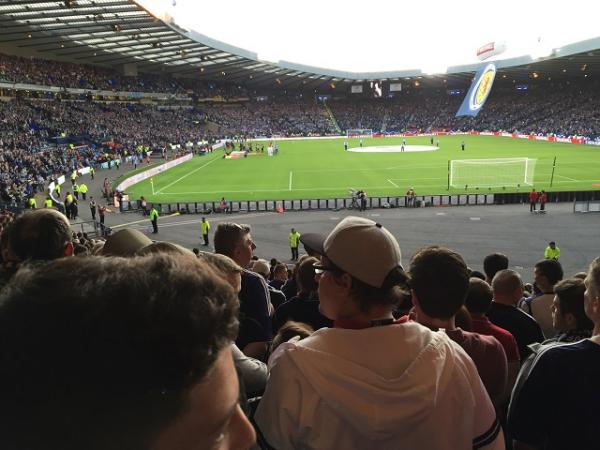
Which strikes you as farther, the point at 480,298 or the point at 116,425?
Result: the point at 480,298

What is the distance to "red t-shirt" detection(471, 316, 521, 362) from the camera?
395 centimetres

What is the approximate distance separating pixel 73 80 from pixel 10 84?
15172mm

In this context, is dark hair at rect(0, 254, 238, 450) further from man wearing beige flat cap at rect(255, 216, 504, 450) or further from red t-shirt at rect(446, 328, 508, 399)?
red t-shirt at rect(446, 328, 508, 399)

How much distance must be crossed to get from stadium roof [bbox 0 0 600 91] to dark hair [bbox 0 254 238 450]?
163 ft

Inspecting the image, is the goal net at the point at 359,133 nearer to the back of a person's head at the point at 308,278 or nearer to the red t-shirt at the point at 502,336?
the back of a person's head at the point at 308,278

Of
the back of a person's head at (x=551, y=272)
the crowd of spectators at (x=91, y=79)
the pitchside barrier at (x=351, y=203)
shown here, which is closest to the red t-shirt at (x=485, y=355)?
the back of a person's head at (x=551, y=272)

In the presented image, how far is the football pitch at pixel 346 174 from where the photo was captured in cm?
3588

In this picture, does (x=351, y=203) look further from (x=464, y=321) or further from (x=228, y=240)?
(x=464, y=321)

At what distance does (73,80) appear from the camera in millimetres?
70438

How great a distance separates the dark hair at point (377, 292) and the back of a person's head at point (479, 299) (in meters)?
1.99

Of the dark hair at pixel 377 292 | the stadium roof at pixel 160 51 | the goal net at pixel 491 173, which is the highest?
the stadium roof at pixel 160 51

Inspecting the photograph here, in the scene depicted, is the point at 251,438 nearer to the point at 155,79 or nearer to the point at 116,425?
the point at 116,425

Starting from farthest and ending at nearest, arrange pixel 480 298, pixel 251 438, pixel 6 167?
1. pixel 6 167
2. pixel 480 298
3. pixel 251 438

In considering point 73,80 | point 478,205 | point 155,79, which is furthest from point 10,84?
point 478,205
